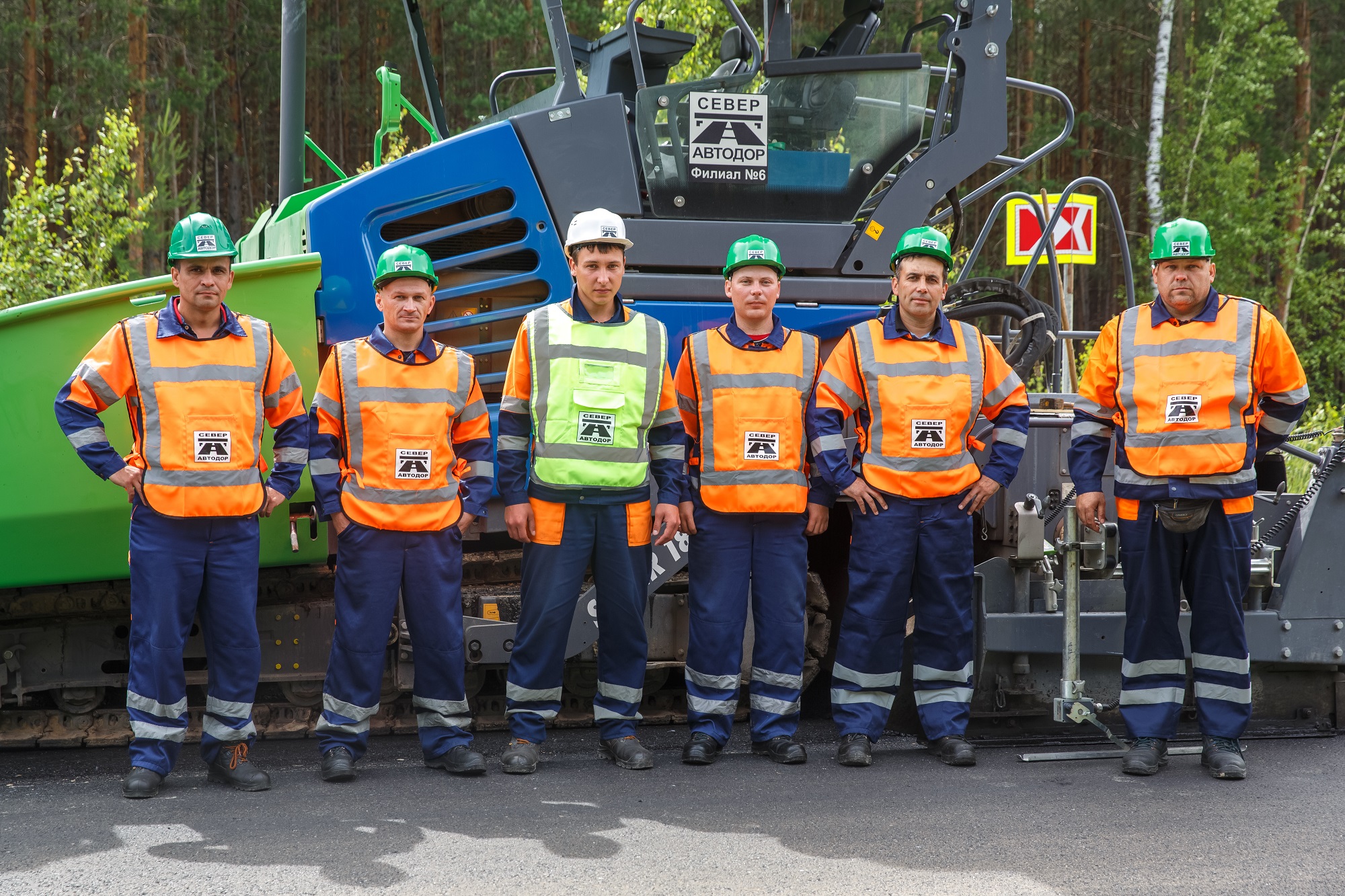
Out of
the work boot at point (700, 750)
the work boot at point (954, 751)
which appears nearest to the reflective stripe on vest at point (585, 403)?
the work boot at point (700, 750)

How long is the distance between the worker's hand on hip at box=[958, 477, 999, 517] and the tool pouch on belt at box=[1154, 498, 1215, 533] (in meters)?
0.61

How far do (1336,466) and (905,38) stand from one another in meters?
2.51

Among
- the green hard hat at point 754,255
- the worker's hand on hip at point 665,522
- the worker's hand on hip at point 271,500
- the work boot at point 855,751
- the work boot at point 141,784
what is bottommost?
the work boot at point 141,784

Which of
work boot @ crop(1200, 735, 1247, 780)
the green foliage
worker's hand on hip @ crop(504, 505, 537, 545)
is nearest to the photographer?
work boot @ crop(1200, 735, 1247, 780)

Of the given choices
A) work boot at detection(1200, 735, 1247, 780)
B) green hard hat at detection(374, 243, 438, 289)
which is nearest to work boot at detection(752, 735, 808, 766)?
work boot at detection(1200, 735, 1247, 780)

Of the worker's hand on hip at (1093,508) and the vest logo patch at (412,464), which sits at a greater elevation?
the vest logo patch at (412,464)

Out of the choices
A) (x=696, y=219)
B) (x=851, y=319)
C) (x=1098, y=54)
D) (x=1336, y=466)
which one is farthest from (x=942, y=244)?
(x=1098, y=54)

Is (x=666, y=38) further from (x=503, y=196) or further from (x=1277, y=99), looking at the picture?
(x=1277, y=99)

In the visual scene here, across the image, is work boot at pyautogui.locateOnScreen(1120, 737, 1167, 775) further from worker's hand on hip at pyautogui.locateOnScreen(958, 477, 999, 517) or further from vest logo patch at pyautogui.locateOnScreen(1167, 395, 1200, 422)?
vest logo patch at pyautogui.locateOnScreen(1167, 395, 1200, 422)

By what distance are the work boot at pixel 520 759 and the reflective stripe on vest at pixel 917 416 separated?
1.60m

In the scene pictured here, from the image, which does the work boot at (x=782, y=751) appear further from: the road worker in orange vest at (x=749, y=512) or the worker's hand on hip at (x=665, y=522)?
the worker's hand on hip at (x=665, y=522)

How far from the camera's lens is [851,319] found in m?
5.23

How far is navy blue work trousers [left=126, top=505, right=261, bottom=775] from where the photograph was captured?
4199 millimetres

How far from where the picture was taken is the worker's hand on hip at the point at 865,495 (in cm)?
462
